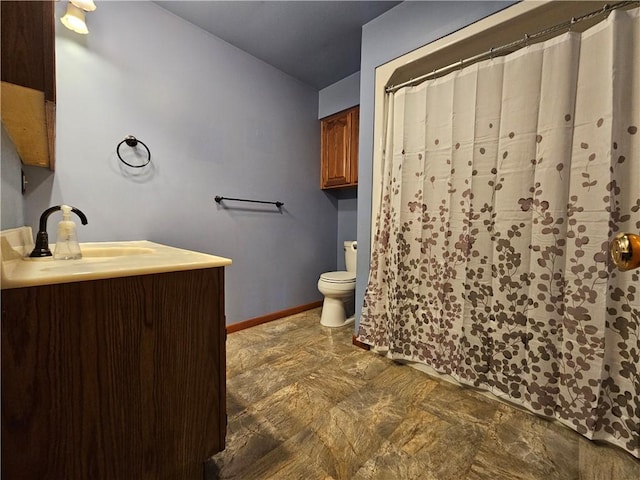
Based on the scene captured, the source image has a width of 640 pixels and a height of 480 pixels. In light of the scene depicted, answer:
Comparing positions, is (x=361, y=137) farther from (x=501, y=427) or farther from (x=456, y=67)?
(x=501, y=427)

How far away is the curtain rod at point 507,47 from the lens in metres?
1.02

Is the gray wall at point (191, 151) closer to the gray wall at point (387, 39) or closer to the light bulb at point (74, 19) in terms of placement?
the light bulb at point (74, 19)

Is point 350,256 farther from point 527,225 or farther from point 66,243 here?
point 66,243

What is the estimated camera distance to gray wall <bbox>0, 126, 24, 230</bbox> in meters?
0.80

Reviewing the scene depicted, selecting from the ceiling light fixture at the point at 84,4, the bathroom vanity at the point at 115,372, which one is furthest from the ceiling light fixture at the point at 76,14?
the bathroom vanity at the point at 115,372

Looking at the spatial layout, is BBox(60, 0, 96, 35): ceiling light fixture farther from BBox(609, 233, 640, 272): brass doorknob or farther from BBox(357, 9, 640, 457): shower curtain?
BBox(609, 233, 640, 272): brass doorknob

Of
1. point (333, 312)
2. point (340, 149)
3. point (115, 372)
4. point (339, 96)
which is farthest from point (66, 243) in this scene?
point (339, 96)

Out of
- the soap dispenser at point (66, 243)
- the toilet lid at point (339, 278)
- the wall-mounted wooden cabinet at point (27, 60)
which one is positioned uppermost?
the wall-mounted wooden cabinet at point (27, 60)

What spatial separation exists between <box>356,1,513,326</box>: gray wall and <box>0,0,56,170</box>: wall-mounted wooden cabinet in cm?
157

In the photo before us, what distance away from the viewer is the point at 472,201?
1.36 metres

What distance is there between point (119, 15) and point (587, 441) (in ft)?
10.7

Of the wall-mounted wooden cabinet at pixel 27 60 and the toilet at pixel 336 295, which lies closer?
the wall-mounted wooden cabinet at pixel 27 60

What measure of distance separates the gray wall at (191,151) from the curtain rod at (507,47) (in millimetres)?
1172

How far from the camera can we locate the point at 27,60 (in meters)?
0.55
